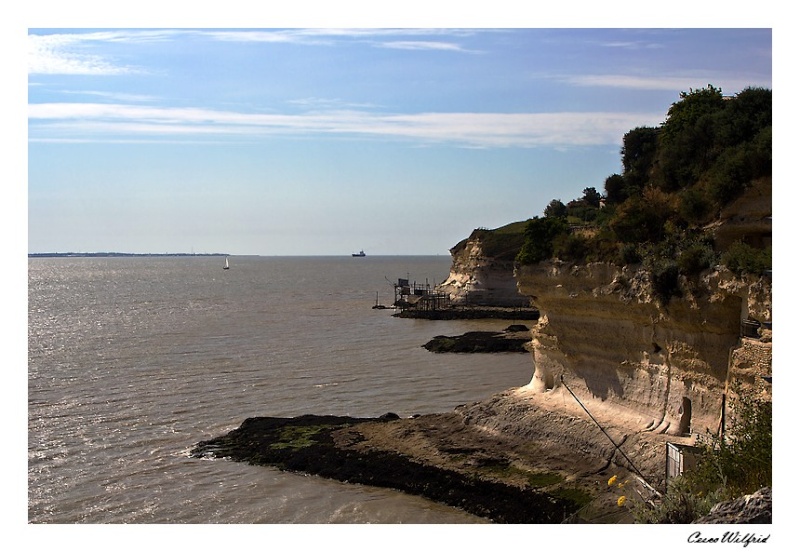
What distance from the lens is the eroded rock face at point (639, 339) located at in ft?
61.1

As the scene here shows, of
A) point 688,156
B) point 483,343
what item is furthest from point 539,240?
point 483,343

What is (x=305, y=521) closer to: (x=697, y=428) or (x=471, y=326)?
(x=697, y=428)

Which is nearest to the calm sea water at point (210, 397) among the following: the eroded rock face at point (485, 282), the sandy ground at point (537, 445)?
the sandy ground at point (537, 445)

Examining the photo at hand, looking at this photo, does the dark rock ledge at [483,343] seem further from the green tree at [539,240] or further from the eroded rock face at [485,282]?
the green tree at [539,240]

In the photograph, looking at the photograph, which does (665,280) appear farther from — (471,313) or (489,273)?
(489,273)

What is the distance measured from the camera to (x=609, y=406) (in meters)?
22.2

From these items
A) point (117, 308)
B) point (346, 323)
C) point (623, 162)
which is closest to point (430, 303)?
point (346, 323)

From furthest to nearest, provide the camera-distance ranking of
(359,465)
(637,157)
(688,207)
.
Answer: (637,157) → (359,465) → (688,207)

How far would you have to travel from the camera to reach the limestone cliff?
74812 mm

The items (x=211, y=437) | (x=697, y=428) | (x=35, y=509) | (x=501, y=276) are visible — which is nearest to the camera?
(x=697, y=428)

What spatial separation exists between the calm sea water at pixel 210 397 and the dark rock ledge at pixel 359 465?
1.56 ft

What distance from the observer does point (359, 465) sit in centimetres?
2280

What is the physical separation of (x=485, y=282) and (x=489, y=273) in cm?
99

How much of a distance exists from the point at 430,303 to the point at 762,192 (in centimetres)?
6178
